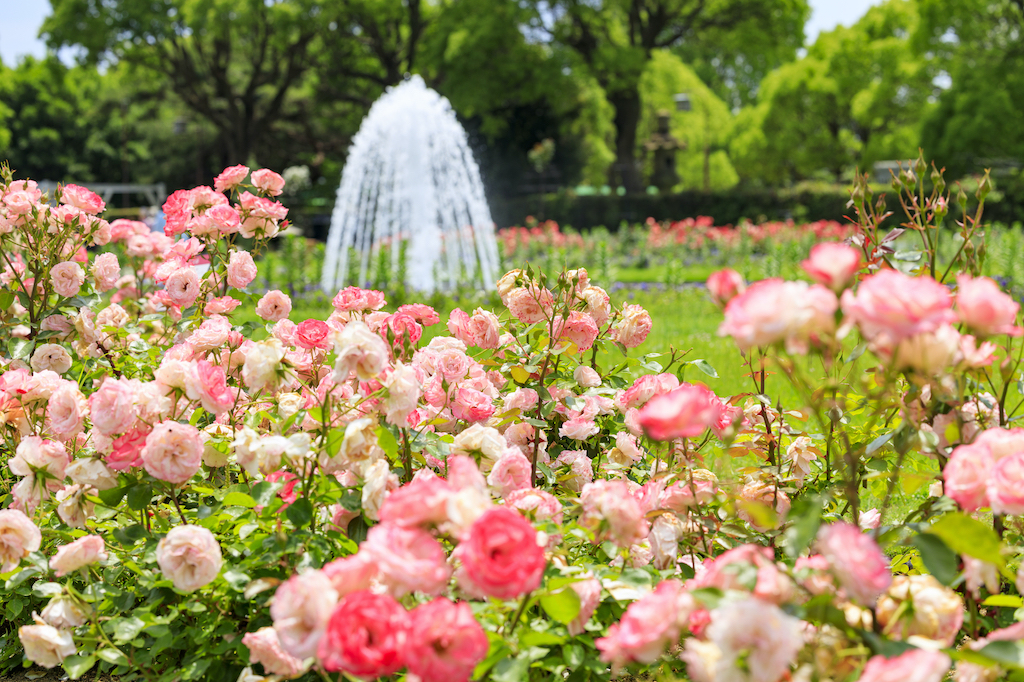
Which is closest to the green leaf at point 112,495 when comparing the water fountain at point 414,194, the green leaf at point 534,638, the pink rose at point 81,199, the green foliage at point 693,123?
Result: the green leaf at point 534,638

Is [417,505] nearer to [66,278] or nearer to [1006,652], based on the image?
[1006,652]

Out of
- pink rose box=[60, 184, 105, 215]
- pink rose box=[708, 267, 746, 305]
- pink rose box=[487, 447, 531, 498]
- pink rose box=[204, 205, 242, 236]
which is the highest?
pink rose box=[60, 184, 105, 215]

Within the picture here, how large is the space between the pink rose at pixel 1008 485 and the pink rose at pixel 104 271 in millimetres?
2525

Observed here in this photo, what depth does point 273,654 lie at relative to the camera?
140 centimetres

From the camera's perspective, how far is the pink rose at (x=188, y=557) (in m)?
1.45

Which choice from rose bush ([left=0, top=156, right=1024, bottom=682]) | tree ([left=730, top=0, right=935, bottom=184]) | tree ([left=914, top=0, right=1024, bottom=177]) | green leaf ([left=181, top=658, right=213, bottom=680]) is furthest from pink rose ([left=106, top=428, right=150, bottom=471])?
tree ([left=730, top=0, right=935, bottom=184])

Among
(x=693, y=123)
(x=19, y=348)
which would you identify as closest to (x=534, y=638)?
(x=19, y=348)

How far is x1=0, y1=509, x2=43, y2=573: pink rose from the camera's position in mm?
1601

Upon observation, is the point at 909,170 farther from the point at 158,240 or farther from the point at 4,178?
the point at 158,240

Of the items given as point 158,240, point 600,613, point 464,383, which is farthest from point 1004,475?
point 158,240

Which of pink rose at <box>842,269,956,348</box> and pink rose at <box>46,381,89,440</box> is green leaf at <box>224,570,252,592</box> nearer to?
pink rose at <box>46,381,89,440</box>

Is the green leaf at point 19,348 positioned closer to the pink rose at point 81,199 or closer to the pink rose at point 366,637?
the pink rose at point 81,199

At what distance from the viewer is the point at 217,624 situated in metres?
1.71

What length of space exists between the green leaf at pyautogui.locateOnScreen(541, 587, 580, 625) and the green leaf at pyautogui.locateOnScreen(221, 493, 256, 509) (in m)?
0.69
